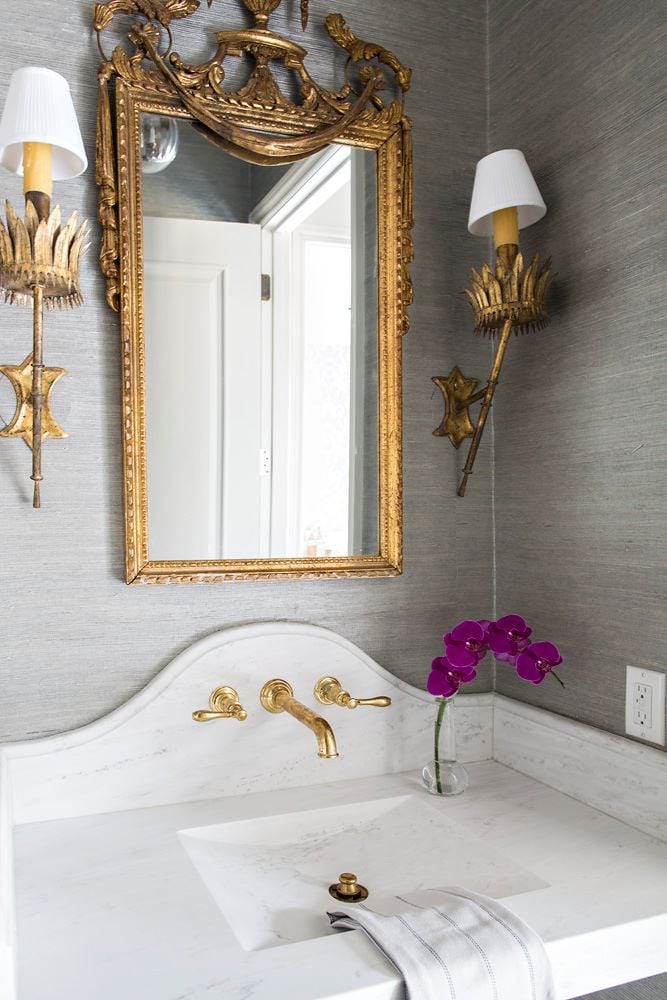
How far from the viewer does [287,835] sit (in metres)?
1.23

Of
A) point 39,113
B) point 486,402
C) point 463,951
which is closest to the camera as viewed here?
point 463,951

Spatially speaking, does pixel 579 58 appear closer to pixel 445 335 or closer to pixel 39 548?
pixel 445 335

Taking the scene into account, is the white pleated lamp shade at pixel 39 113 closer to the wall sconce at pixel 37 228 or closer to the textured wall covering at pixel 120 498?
the wall sconce at pixel 37 228

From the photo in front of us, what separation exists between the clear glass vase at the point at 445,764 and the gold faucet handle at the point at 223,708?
0.31m

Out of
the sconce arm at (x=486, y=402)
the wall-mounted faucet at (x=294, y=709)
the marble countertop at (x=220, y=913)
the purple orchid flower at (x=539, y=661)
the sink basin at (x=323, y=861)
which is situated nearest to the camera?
the marble countertop at (x=220, y=913)

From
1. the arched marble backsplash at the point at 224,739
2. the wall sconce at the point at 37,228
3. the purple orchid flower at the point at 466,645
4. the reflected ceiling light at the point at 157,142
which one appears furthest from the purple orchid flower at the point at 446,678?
the reflected ceiling light at the point at 157,142

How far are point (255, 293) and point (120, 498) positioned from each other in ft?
1.29

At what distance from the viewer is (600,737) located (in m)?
1.25

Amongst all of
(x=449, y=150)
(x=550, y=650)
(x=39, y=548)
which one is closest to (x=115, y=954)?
(x=39, y=548)

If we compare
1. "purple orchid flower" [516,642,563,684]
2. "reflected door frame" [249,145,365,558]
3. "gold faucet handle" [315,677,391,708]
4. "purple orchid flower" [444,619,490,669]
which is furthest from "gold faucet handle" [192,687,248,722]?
"purple orchid flower" [516,642,563,684]

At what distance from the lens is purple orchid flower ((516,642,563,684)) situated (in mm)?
1246

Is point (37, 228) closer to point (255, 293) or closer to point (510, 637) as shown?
point (255, 293)

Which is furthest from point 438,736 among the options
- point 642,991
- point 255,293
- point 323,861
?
point 255,293

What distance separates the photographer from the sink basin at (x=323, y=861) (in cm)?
102
